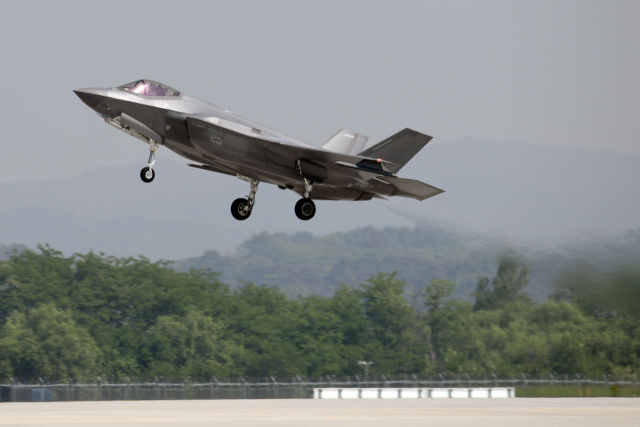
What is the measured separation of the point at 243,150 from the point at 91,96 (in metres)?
5.09

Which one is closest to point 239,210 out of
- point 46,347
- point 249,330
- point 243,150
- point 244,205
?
point 244,205

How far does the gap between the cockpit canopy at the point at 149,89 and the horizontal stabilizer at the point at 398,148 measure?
7393 millimetres

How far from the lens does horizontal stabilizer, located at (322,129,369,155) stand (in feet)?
111

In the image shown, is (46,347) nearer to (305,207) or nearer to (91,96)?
(305,207)

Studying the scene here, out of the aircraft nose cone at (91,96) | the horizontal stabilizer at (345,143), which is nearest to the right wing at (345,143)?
the horizontal stabilizer at (345,143)

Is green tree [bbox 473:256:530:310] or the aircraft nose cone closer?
the aircraft nose cone

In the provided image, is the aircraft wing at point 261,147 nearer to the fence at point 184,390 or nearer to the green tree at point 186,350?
the fence at point 184,390

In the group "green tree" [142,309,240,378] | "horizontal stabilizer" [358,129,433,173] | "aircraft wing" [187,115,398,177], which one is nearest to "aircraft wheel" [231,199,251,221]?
"aircraft wing" [187,115,398,177]

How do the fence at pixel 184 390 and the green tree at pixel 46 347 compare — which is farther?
the green tree at pixel 46 347

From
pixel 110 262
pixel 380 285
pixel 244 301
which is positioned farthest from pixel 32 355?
pixel 380 285

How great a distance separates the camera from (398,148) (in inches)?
1184

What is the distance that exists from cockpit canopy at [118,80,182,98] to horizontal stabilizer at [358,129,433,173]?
Answer: 739 cm

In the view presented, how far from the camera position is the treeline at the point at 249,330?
91.1 meters

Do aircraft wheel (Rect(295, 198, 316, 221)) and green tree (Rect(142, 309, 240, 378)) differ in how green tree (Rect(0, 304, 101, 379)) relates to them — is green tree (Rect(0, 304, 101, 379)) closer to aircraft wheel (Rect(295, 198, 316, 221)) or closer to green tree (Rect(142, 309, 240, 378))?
green tree (Rect(142, 309, 240, 378))
